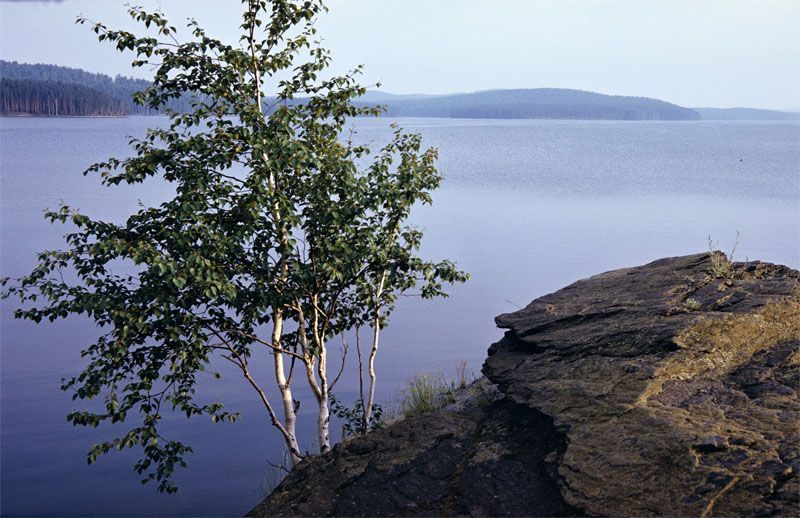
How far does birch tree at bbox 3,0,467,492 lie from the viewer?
31.3ft

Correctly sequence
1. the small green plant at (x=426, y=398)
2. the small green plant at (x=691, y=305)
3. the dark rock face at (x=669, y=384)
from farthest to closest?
the small green plant at (x=426, y=398) → the small green plant at (x=691, y=305) → the dark rock face at (x=669, y=384)

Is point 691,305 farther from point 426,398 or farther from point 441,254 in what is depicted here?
point 441,254

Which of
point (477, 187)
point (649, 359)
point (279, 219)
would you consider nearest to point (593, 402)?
point (649, 359)

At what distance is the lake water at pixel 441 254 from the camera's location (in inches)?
520

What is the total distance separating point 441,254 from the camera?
95.3 ft

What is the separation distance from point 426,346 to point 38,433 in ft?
28.0

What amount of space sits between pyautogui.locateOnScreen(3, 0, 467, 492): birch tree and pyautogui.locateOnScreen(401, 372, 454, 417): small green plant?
7.66ft

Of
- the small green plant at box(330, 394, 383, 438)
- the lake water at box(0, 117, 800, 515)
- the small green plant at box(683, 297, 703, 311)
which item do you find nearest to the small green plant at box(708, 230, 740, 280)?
the small green plant at box(683, 297, 703, 311)

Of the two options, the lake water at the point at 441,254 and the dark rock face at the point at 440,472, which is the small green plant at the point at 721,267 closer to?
the dark rock face at the point at 440,472

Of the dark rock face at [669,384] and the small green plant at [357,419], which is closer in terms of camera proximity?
the dark rock face at [669,384]

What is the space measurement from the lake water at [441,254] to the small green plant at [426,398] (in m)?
1.59

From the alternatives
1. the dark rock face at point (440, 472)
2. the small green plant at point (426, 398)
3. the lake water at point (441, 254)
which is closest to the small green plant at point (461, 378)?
the small green plant at point (426, 398)

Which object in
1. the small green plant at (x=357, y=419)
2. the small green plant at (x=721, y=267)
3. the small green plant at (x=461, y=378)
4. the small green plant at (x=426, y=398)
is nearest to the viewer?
the small green plant at (x=721, y=267)

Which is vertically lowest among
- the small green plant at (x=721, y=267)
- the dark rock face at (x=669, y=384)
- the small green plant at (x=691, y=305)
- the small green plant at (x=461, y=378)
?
the small green plant at (x=461, y=378)
